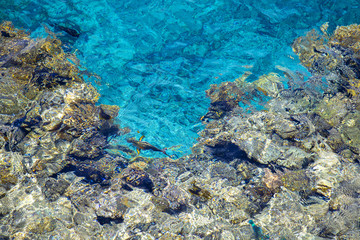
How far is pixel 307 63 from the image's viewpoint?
534cm

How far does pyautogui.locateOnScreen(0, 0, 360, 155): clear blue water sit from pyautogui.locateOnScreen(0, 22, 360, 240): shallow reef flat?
1.05ft

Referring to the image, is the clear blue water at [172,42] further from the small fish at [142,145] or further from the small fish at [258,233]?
the small fish at [258,233]

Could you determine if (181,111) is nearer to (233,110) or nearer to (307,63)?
(233,110)

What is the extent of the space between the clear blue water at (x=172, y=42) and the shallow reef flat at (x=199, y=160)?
0.32 m

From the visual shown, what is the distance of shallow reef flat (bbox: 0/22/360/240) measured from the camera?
10.8 feet

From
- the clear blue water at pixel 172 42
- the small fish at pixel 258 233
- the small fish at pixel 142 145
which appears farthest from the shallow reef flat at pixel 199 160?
the clear blue water at pixel 172 42

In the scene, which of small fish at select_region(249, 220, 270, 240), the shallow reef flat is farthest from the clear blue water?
small fish at select_region(249, 220, 270, 240)

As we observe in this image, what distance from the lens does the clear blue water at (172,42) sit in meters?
4.96

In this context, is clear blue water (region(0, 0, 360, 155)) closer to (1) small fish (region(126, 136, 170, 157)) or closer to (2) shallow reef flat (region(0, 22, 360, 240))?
(1) small fish (region(126, 136, 170, 157))

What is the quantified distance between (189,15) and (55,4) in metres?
3.54

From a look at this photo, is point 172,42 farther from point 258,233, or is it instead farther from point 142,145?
point 258,233

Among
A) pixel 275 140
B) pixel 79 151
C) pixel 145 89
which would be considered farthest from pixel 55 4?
pixel 275 140

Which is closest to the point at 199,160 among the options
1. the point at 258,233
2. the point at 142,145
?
the point at 142,145

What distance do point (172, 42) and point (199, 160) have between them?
306 centimetres
